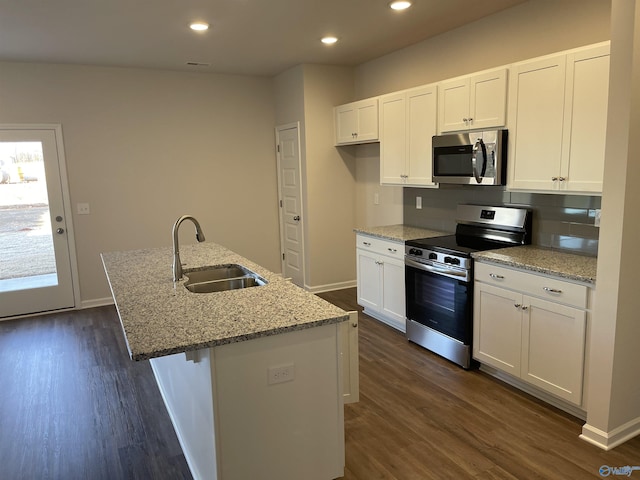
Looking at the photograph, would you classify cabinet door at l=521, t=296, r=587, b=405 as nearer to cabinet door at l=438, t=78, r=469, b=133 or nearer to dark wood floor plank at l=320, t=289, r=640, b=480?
dark wood floor plank at l=320, t=289, r=640, b=480

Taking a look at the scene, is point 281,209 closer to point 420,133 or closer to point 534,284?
point 420,133

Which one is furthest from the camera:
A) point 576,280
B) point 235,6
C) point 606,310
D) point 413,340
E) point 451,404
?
point 413,340

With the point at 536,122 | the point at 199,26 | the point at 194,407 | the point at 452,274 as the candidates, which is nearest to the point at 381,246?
the point at 452,274

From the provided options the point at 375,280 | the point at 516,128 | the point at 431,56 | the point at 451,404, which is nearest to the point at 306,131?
the point at 431,56

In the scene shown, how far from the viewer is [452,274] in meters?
3.45

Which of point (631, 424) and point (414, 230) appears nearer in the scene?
point (631, 424)

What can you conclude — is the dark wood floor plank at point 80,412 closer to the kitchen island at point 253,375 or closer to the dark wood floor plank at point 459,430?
the kitchen island at point 253,375

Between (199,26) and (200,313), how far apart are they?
106 inches

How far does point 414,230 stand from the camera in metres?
4.53

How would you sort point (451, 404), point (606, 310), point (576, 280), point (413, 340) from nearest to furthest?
point (606, 310) < point (576, 280) < point (451, 404) < point (413, 340)

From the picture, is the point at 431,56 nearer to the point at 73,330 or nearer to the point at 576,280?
the point at 576,280

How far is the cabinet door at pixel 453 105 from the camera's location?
3588 millimetres

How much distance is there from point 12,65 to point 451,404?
17.2 ft

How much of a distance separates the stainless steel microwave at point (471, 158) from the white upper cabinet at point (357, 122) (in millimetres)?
1029
